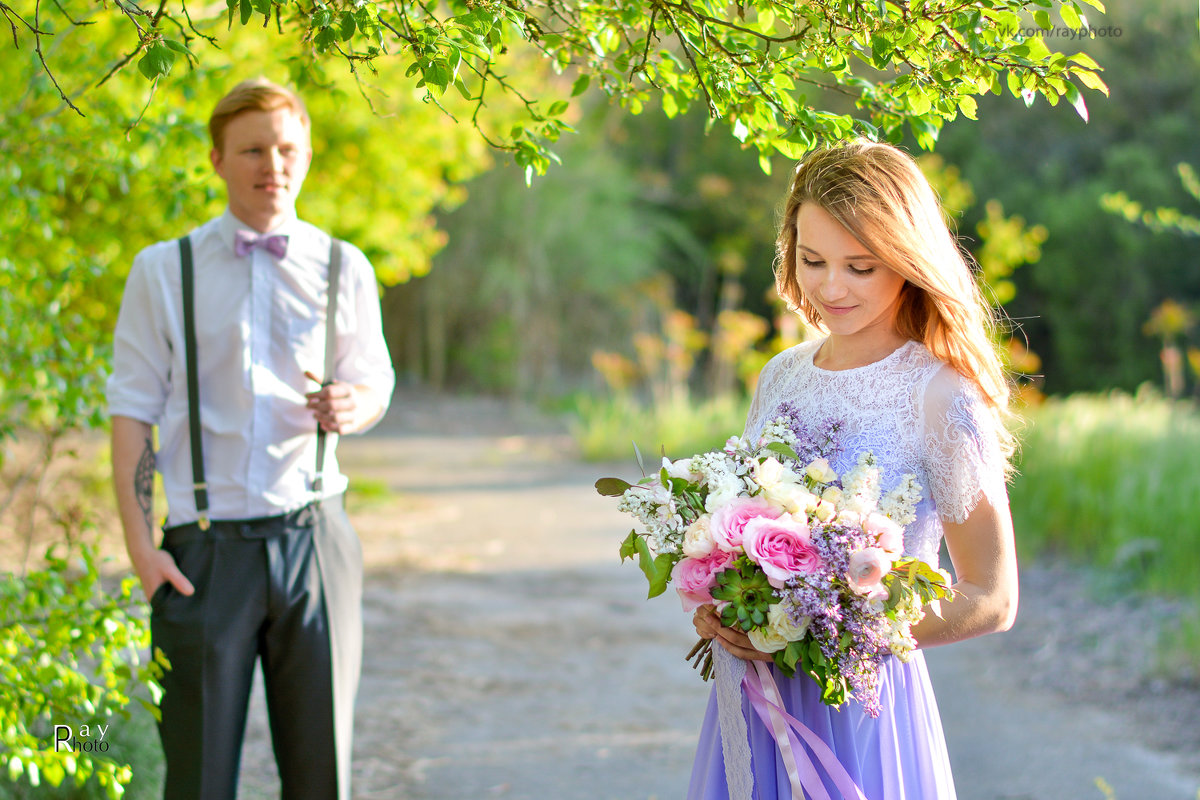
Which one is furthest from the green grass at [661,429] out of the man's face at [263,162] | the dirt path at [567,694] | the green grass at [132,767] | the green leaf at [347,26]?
the green leaf at [347,26]

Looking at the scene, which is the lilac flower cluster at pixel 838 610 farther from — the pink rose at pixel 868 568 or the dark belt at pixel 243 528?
the dark belt at pixel 243 528

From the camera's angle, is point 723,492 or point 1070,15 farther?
point 723,492

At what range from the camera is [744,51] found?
6.18 feet

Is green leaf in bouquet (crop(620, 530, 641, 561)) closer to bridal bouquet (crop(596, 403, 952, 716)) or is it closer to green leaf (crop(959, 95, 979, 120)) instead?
bridal bouquet (crop(596, 403, 952, 716))

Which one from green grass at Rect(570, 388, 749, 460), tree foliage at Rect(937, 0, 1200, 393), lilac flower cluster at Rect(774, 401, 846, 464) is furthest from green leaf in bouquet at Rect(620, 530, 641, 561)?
tree foliage at Rect(937, 0, 1200, 393)

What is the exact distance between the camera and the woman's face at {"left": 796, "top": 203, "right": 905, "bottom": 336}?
1888mm

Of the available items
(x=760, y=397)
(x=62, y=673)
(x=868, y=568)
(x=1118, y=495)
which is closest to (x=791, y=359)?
(x=760, y=397)

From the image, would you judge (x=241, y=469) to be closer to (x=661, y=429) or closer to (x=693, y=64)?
(x=693, y=64)

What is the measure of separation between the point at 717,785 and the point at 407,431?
43.0ft

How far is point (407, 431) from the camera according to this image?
1479cm

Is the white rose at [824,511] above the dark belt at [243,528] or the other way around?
above

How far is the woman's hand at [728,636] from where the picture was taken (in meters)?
1.82

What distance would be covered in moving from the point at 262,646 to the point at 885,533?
5.33ft

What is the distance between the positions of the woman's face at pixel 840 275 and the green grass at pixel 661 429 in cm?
921
